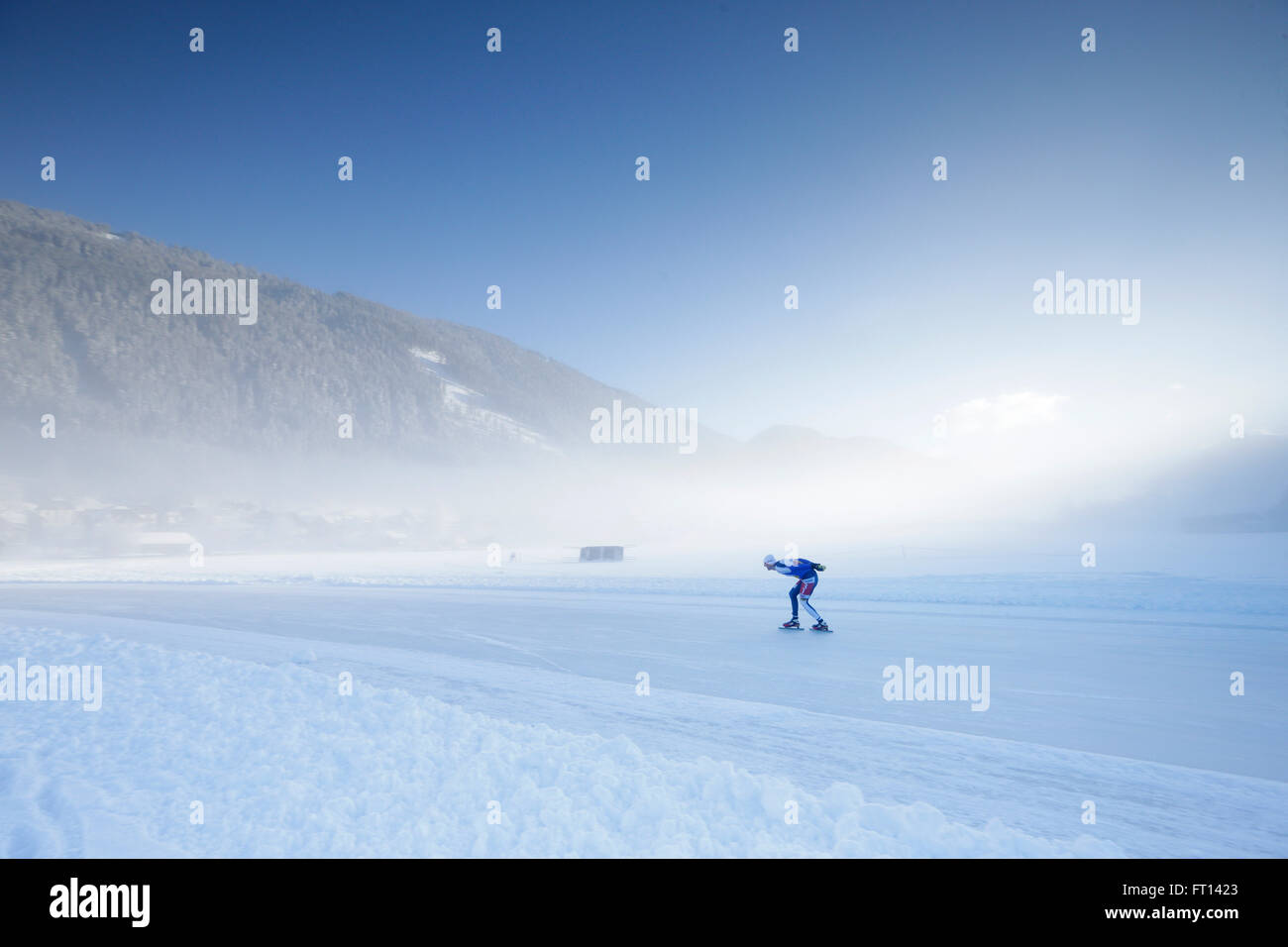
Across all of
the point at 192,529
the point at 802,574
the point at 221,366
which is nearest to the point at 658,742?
the point at 802,574

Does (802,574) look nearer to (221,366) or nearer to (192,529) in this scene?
(192,529)

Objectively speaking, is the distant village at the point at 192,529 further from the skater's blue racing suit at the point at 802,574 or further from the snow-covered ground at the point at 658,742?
the skater's blue racing suit at the point at 802,574

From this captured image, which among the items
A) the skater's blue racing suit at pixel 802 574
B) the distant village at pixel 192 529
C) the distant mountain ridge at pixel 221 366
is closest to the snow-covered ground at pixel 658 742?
the skater's blue racing suit at pixel 802 574

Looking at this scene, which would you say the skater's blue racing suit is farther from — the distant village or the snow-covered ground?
the distant village

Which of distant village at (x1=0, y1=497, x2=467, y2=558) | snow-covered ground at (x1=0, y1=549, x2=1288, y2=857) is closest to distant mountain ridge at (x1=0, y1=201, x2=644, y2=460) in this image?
distant village at (x1=0, y1=497, x2=467, y2=558)

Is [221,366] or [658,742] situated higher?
[221,366]

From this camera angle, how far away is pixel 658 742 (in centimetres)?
469

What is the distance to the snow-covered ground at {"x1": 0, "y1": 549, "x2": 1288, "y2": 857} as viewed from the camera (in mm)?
3137

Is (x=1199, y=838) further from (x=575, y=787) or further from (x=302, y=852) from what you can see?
(x=302, y=852)

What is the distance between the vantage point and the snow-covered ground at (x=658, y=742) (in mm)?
3137

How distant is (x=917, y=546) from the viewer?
1157 inches

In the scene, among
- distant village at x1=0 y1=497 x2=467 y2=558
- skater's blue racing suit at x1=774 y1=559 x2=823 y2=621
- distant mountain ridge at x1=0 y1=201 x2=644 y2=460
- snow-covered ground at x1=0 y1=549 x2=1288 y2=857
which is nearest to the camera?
snow-covered ground at x1=0 y1=549 x2=1288 y2=857
